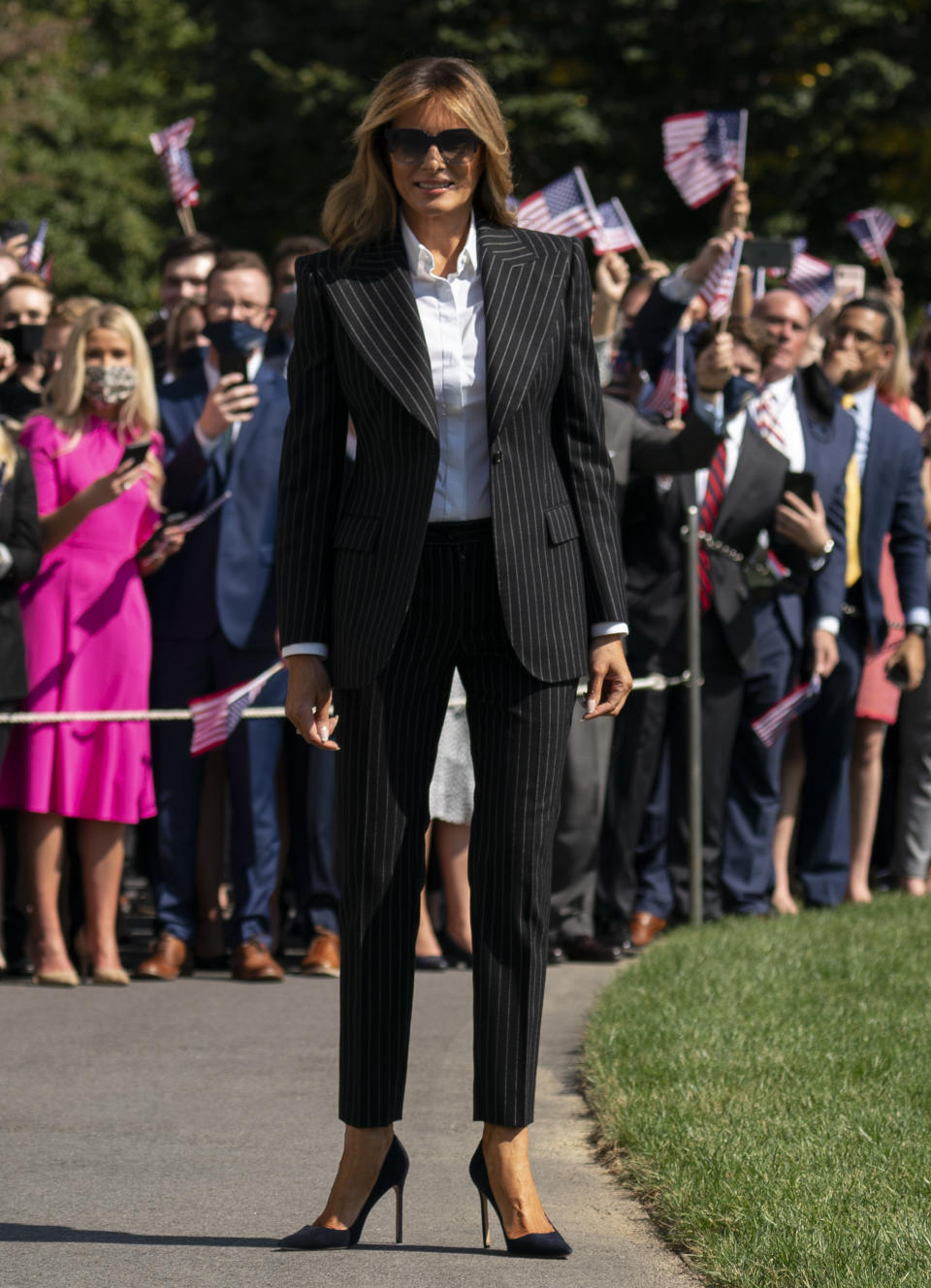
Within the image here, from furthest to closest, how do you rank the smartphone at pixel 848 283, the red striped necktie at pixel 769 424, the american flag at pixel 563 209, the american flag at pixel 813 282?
the smartphone at pixel 848 283, the american flag at pixel 813 282, the american flag at pixel 563 209, the red striped necktie at pixel 769 424

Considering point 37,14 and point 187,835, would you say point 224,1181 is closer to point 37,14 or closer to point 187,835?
point 187,835

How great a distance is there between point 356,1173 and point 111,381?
4.46 meters

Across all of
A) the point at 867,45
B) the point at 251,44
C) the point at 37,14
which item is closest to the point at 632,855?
the point at 867,45

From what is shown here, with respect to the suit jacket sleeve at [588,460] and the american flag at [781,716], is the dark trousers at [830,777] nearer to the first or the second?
the american flag at [781,716]

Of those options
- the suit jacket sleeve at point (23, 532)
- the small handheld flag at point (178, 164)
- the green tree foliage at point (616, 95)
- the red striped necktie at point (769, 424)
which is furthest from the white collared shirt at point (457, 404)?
the green tree foliage at point (616, 95)

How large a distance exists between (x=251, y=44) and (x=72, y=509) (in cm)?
2200

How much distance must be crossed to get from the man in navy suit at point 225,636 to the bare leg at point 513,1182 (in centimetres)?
390

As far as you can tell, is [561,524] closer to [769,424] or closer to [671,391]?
[671,391]

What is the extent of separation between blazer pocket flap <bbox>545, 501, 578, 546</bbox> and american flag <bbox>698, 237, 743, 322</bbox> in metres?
4.56

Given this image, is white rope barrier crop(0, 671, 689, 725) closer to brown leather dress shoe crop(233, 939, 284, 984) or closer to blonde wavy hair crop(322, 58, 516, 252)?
brown leather dress shoe crop(233, 939, 284, 984)

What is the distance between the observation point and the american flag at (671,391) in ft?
30.4

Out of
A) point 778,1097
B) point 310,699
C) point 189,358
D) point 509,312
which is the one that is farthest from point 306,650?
point 189,358

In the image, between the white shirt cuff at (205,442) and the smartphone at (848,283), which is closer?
the white shirt cuff at (205,442)

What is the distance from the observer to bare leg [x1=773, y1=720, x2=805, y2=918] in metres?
9.92
